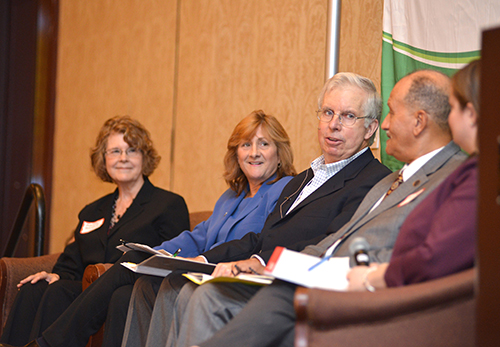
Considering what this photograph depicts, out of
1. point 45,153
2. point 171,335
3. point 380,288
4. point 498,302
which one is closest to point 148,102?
point 45,153

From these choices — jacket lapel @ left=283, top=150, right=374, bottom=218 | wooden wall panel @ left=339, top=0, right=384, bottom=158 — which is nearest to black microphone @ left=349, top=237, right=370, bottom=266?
jacket lapel @ left=283, top=150, right=374, bottom=218

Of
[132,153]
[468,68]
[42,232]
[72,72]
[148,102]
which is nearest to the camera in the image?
[468,68]

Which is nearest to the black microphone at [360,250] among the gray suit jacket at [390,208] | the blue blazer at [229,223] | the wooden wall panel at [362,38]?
the gray suit jacket at [390,208]

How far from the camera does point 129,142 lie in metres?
3.74

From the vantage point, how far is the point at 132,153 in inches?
148

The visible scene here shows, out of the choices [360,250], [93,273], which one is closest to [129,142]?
[93,273]

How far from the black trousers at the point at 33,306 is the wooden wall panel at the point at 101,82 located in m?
1.88

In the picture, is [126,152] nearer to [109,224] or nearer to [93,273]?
[109,224]

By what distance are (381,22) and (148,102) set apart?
104 inches

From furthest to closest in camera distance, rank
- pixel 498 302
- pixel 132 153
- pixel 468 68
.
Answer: pixel 132 153, pixel 468 68, pixel 498 302

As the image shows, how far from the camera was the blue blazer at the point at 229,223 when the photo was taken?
3.01 meters

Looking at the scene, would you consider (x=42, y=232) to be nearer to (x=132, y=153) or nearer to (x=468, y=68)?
(x=132, y=153)

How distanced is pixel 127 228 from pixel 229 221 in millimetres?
796

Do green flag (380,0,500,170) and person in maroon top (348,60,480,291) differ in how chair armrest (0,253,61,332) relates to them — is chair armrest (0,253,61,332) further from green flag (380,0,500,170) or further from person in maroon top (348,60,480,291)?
person in maroon top (348,60,480,291)
